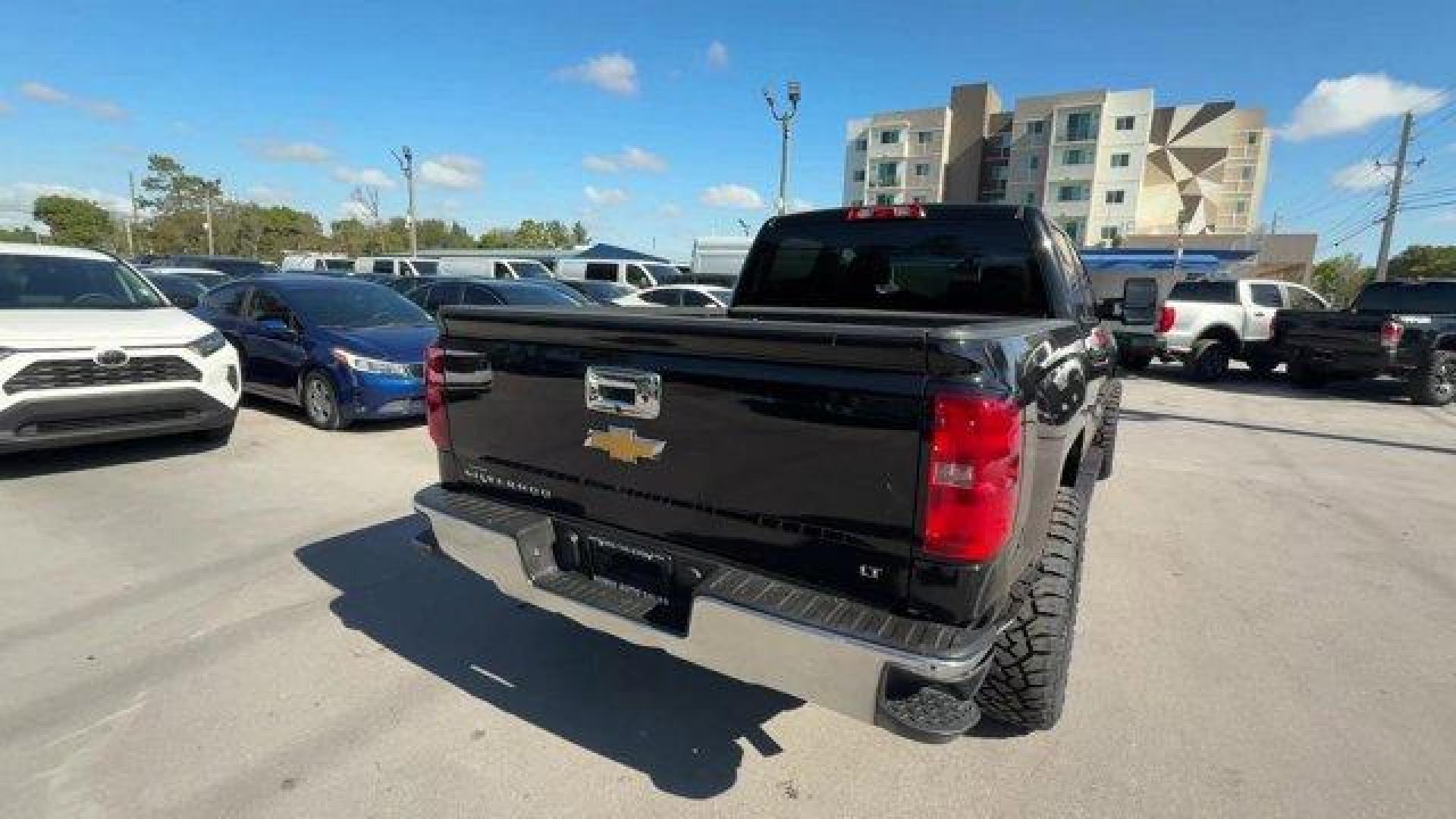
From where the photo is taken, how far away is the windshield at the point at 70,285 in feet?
19.1

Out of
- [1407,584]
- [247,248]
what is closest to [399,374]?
[1407,584]

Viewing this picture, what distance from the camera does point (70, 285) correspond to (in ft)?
20.1

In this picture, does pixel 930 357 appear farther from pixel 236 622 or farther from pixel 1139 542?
pixel 1139 542

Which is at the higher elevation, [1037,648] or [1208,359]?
[1208,359]

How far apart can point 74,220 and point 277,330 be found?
10239cm

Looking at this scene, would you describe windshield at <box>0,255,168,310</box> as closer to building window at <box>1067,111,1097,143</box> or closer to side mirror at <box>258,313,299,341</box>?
side mirror at <box>258,313,299,341</box>

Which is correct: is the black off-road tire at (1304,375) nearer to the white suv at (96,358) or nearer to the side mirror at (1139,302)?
the side mirror at (1139,302)

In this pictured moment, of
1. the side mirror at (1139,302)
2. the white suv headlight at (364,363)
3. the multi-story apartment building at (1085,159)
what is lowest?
the white suv headlight at (364,363)

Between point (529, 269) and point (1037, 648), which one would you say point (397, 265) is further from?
point (1037, 648)

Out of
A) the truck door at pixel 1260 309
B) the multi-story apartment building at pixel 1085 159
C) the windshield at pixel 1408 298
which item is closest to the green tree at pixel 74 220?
the multi-story apartment building at pixel 1085 159

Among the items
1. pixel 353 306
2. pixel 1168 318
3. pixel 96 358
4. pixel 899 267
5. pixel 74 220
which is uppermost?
pixel 74 220

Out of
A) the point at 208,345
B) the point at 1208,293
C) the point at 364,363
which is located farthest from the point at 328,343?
the point at 1208,293

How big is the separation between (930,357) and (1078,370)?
1.39 meters

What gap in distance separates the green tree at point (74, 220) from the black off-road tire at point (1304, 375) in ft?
327
